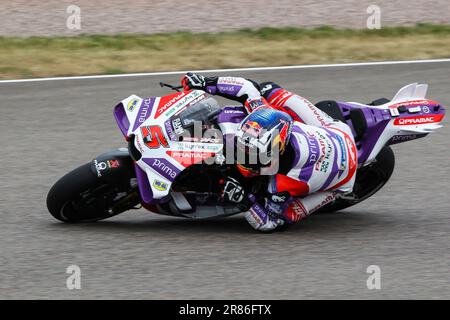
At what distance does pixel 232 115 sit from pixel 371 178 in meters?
1.26

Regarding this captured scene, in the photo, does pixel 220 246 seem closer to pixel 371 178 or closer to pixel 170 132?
pixel 170 132

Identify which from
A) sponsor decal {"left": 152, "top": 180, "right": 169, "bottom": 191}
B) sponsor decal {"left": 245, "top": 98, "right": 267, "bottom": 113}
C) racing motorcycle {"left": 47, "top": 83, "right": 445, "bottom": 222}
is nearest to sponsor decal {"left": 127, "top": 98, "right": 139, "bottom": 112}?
racing motorcycle {"left": 47, "top": 83, "right": 445, "bottom": 222}

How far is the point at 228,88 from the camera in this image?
762 centimetres

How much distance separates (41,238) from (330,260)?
197 cm

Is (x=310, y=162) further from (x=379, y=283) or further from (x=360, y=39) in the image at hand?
(x=360, y=39)

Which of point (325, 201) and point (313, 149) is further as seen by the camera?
point (325, 201)

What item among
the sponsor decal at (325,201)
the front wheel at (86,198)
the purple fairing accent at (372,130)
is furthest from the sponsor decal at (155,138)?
the purple fairing accent at (372,130)

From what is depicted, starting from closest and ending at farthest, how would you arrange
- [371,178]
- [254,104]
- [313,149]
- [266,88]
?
[313,149] < [254,104] < [266,88] < [371,178]

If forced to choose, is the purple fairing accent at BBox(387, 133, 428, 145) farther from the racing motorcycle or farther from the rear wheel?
the rear wheel

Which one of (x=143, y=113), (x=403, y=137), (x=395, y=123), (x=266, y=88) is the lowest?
(x=403, y=137)

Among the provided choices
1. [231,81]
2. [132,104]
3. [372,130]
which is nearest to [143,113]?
[132,104]

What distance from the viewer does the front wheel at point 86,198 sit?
24.8 ft

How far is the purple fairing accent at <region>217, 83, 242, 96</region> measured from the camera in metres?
7.62

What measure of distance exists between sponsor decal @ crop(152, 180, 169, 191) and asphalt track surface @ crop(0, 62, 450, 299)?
15.3 inches
